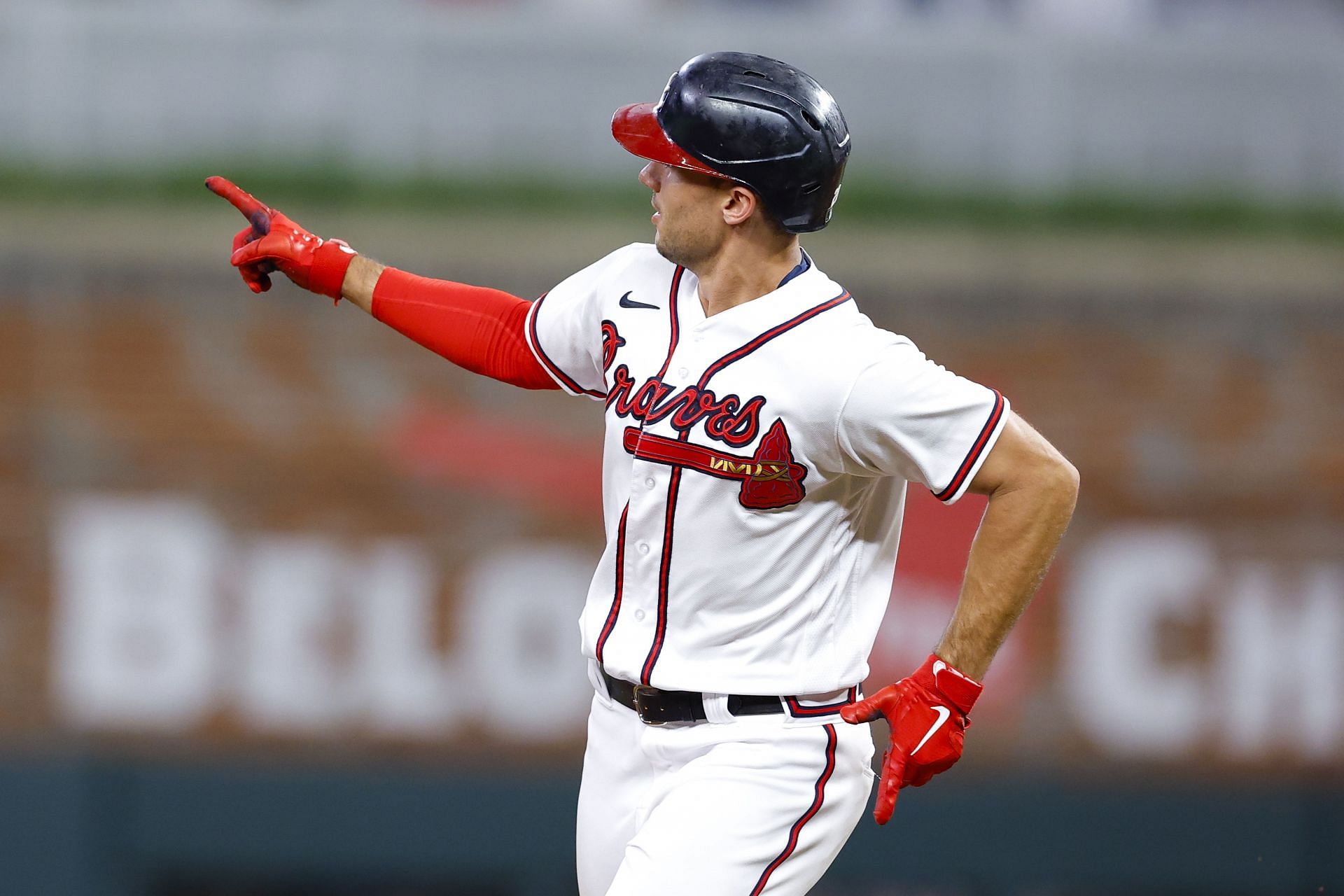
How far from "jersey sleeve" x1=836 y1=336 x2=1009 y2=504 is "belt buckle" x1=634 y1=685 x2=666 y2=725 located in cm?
44

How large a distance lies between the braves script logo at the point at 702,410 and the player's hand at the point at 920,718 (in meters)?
0.39

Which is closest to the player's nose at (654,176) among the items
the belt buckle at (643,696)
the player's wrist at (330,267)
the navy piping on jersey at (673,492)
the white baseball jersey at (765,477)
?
the white baseball jersey at (765,477)

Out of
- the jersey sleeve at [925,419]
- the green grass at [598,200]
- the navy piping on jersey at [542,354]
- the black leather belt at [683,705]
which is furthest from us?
the green grass at [598,200]

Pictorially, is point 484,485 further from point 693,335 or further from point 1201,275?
point 693,335

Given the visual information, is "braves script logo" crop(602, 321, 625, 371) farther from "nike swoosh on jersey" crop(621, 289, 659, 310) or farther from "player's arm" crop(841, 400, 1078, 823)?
"player's arm" crop(841, 400, 1078, 823)

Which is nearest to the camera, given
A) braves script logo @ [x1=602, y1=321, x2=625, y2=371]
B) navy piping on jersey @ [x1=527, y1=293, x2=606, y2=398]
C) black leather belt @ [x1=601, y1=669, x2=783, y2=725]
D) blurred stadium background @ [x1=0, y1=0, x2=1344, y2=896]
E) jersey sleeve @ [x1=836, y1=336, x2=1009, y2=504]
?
jersey sleeve @ [x1=836, y1=336, x2=1009, y2=504]

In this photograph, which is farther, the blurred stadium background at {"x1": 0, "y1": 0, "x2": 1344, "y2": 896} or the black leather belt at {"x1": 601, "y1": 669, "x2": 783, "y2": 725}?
the blurred stadium background at {"x1": 0, "y1": 0, "x2": 1344, "y2": 896}

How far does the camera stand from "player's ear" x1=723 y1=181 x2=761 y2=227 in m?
2.32

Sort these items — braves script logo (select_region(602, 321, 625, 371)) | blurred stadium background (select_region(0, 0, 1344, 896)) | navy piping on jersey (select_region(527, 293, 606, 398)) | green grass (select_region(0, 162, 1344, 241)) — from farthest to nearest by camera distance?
green grass (select_region(0, 162, 1344, 241)), blurred stadium background (select_region(0, 0, 1344, 896)), navy piping on jersey (select_region(527, 293, 606, 398)), braves script logo (select_region(602, 321, 625, 371))

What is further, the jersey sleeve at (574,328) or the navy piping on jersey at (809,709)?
the jersey sleeve at (574,328)

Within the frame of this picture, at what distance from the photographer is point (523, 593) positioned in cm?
519

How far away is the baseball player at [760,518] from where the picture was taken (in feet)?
7.23

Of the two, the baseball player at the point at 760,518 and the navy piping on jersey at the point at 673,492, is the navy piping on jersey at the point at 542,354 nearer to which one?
the baseball player at the point at 760,518

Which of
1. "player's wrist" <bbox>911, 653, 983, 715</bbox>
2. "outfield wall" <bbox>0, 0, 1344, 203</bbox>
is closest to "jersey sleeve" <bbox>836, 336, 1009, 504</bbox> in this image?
"player's wrist" <bbox>911, 653, 983, 715</bbox>
